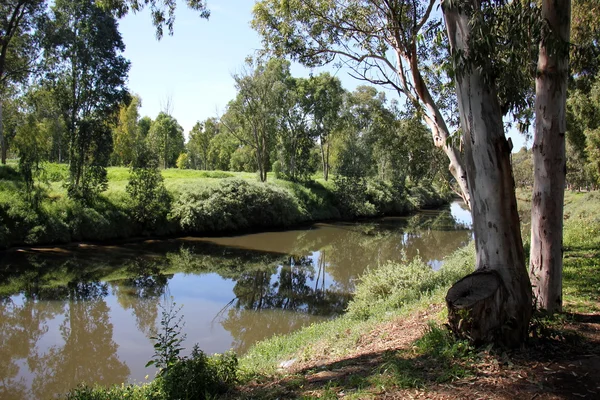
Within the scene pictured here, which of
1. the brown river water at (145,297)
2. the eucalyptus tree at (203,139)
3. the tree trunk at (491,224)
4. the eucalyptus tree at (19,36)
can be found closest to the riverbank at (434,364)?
the tree trunk at (491,224)

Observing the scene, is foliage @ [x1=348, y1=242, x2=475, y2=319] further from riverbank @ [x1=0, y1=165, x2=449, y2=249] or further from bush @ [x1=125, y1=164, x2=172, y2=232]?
bush @ [x1=125, y1=164, x2=172, y2=232]

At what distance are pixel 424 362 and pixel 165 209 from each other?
20685 millimetres

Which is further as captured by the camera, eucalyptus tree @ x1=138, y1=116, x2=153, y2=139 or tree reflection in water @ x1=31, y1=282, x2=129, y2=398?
eucalyptus tree @ x1=138, y1=116, x2=153, y2=139

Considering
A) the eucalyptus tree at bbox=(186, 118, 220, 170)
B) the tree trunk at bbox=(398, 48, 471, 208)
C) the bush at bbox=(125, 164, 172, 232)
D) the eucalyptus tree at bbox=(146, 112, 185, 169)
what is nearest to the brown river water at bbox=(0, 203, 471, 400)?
the bush at bbox=(125, 164, 172, 232)

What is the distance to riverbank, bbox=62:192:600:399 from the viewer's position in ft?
11.0

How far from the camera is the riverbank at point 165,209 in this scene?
58.6 feet

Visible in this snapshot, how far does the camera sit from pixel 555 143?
459cm

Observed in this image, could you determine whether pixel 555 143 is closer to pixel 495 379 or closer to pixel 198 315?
pixel 495 379

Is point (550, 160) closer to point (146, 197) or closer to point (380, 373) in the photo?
point (380, 373)

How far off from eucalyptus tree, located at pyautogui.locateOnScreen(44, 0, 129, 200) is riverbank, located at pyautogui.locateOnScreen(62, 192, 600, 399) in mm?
17725

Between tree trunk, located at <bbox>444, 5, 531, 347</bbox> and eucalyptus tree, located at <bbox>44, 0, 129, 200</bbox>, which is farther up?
eucalyptus tree, located at <bbox>44, 0, 129, 200</bbox>

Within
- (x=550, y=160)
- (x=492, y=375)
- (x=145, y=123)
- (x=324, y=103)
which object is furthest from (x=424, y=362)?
(x=145, y=123)

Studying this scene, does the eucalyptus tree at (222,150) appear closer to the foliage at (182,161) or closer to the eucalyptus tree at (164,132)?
the foliage at (182,161)

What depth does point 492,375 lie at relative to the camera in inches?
137
